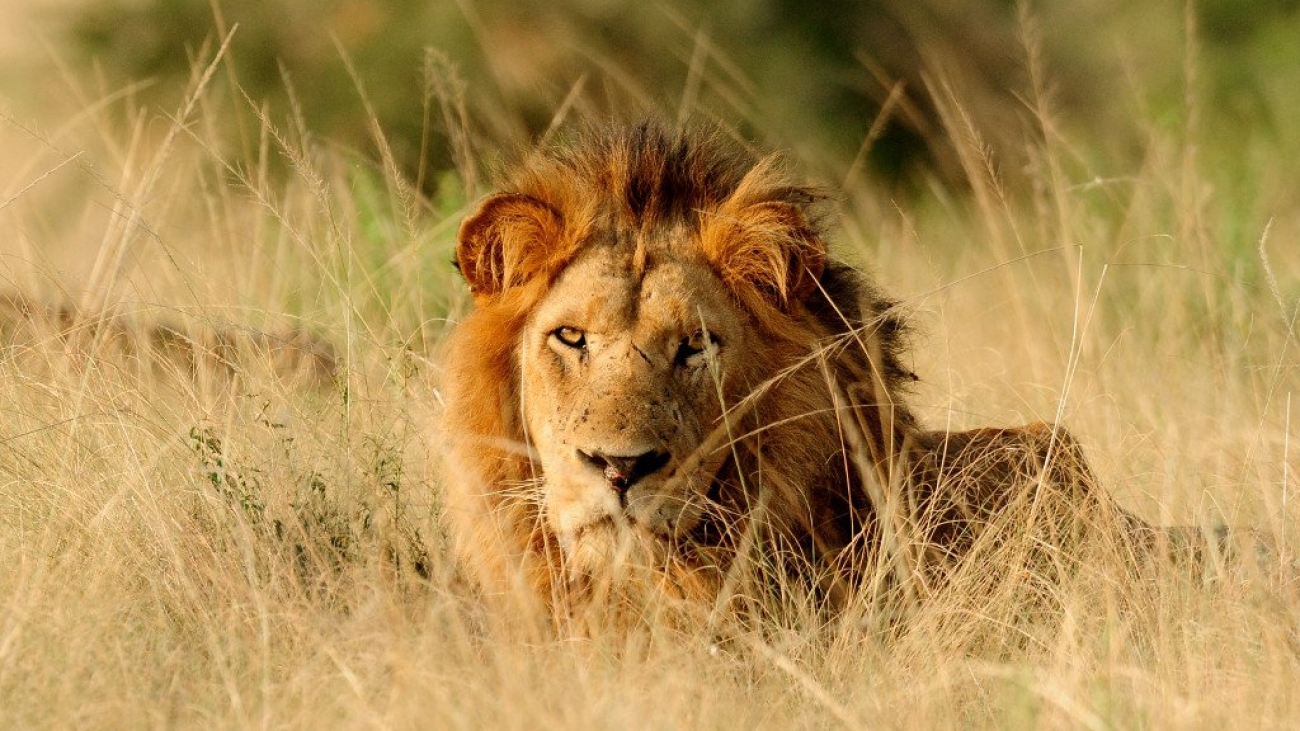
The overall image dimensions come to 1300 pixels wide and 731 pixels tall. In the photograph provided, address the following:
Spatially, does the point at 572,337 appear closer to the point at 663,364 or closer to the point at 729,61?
the point at 663,364

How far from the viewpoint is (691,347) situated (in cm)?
400

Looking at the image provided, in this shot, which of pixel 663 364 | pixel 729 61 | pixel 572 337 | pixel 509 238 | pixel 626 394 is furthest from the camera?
pixel 729 61

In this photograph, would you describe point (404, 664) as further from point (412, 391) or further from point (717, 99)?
point (717, 99)

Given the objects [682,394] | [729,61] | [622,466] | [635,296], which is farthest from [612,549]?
[729,61]

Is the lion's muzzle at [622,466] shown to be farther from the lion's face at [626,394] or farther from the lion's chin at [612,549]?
the lion's chin at [612,549]

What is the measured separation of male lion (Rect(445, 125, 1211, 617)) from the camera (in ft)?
12.7

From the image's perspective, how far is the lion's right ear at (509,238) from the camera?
414 cm

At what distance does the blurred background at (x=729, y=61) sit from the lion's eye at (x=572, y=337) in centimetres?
695

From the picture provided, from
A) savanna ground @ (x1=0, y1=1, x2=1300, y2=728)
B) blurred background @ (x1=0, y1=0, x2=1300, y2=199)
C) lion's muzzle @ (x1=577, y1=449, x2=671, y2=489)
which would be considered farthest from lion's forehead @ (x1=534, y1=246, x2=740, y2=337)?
blurred background @ (x1=0, y1=0, x2=1300, y2=199)

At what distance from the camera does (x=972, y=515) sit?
14.5 ft

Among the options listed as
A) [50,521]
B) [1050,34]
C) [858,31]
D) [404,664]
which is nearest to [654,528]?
[404,664]

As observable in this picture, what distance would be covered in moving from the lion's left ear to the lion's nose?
0.68 m

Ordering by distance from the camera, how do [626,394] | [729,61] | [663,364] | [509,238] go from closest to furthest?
1. [626,394]
2. [663,364]
3. [509,238]
4. [729,61]

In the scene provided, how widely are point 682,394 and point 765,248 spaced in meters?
0.45
